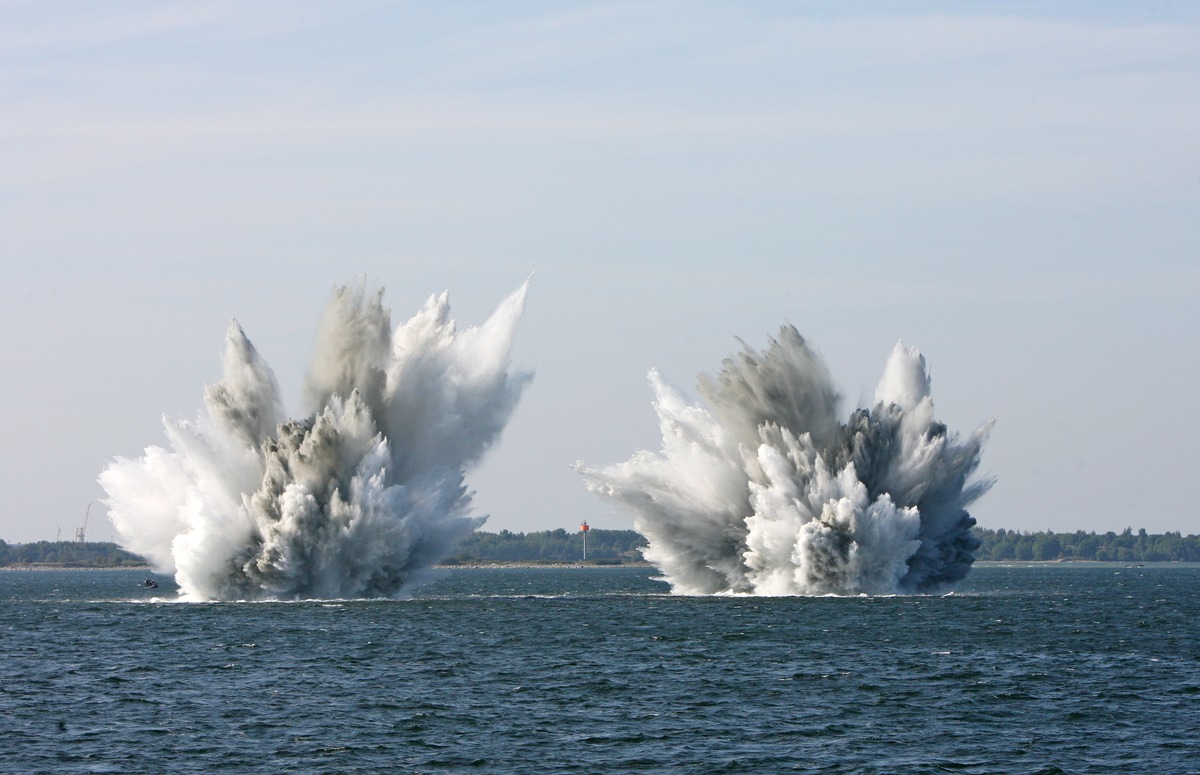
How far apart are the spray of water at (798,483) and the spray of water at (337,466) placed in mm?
9637

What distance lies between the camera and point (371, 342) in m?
84.6

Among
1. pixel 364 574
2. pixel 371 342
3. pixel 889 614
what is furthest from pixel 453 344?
pixel 889 614

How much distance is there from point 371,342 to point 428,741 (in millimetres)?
47169

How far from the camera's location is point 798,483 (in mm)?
86562

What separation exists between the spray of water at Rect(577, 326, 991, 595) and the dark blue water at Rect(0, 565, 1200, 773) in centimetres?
758

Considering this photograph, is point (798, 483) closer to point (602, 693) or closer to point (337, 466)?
point (337, 466)

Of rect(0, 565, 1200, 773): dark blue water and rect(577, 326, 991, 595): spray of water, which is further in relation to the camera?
rect(577, 326, 991, 595): spray of water

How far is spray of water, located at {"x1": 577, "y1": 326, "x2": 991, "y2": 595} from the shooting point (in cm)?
8550

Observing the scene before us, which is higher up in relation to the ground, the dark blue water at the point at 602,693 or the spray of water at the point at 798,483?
the spray of water at the point at 798,483

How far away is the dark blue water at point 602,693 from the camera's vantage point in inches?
1474

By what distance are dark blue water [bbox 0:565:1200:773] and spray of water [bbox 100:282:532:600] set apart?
4218 mm

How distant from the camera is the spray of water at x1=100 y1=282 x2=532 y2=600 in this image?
81125 millimetres

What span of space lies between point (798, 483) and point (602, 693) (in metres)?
39.9

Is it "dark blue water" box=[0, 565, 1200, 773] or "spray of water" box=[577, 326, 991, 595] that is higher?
"spray of water" box=[577, 326, 991, 595]
